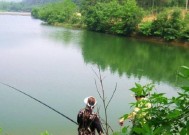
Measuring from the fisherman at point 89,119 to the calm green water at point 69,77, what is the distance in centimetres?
398

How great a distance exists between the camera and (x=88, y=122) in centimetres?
427

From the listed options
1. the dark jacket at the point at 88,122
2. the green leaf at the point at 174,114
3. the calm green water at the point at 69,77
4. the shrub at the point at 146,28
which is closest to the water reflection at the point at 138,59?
the calm green water at the point at 69,77

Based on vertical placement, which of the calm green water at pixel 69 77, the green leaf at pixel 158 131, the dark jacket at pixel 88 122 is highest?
the green leaf at pixel 158 131

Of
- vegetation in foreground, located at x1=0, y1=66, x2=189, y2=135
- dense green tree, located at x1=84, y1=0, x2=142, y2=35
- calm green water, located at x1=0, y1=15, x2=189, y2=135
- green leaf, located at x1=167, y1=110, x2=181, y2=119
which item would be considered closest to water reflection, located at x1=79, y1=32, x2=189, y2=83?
calm green water, located at x1=0, y1=15, x2=189, y2=135

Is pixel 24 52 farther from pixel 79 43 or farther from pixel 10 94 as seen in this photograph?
pixel 10 94

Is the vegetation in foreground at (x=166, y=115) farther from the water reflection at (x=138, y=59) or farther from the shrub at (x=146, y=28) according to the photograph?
the shrub at (x=146, y=28)

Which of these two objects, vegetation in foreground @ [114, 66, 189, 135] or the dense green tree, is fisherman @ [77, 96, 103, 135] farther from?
the dense green tree

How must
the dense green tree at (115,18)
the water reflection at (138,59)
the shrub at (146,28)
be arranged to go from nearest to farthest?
the water reflection at (138,59) < the shrub at (146,28) < the dense green tree at (115,18)

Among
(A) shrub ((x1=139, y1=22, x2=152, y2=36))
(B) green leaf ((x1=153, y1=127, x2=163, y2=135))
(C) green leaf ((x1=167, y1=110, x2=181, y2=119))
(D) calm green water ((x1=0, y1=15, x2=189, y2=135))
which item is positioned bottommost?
(A) shrub ((x1=139, y1=22, x2=152, y2=36))

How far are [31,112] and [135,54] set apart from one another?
16.1 metres

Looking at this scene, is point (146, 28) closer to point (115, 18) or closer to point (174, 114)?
Result: point (115, 18)

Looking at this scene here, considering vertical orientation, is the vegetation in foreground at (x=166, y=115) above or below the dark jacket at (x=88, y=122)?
above

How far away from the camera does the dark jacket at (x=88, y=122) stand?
4156 millimetres

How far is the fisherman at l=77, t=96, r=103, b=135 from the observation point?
13.3 feet
